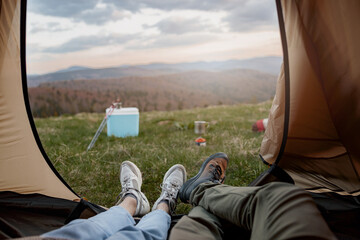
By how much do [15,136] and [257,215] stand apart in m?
1.37

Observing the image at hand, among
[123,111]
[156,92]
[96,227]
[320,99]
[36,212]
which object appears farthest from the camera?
[156,92]

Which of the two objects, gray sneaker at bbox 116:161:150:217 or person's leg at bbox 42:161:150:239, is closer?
person's leg at bbox 42:161:150:239

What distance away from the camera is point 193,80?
7.70m

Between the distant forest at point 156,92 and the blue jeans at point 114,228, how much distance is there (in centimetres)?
455

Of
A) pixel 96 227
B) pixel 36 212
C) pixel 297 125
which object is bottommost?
pixel 36 212

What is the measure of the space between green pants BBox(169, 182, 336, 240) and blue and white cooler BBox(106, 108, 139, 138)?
1.94 metres

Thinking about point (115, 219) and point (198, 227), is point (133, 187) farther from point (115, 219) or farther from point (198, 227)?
point (198, 227)

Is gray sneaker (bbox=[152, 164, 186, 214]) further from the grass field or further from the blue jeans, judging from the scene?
the blue jeans

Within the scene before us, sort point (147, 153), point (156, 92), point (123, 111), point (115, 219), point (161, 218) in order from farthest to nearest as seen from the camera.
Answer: point (156, 92), point (123, 111), point (147, 153), point (161, 218), point (115, 219)

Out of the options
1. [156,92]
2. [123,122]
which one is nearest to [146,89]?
[156,92]

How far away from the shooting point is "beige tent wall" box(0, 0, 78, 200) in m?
1.56

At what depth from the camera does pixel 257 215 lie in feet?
3.33

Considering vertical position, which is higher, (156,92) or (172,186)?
(156,92)

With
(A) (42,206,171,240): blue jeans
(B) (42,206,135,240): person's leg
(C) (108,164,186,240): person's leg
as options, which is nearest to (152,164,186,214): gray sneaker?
(C) (108,164,186,240): person's leg
